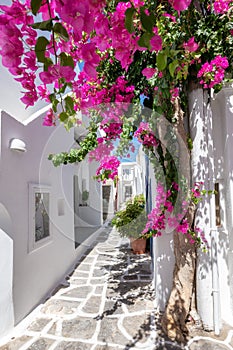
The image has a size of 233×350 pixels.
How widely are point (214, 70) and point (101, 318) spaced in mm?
4835

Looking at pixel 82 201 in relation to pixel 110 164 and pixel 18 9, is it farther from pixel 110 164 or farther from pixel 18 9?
pixel 18 9

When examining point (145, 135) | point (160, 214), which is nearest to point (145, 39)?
point (145, 135)

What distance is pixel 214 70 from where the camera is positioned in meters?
3.32

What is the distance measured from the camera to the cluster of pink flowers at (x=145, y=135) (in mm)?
3680

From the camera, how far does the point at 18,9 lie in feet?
3.21

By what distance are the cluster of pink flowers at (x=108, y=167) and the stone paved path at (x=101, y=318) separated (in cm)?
268

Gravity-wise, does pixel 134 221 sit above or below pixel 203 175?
below

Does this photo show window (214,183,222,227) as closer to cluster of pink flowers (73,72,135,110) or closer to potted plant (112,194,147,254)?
cluster of pink flowers (73,72,135,110)

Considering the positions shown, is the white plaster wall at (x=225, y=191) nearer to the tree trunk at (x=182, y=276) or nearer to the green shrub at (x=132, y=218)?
the tree trunk at (x=182, y=276)

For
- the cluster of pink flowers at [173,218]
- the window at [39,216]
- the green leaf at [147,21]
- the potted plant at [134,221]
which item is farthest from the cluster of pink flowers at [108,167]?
the potted plant at [134,221]

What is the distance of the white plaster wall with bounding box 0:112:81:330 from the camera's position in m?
3.75

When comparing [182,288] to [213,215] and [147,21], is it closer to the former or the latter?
[213,215]

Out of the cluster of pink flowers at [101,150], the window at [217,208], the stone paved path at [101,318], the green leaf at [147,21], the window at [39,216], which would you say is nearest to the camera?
the green leaf at [147,21]

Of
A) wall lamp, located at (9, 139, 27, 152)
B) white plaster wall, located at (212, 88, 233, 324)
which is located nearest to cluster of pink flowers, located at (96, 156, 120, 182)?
wall lamp, located at (9, 139, 27, 152)
